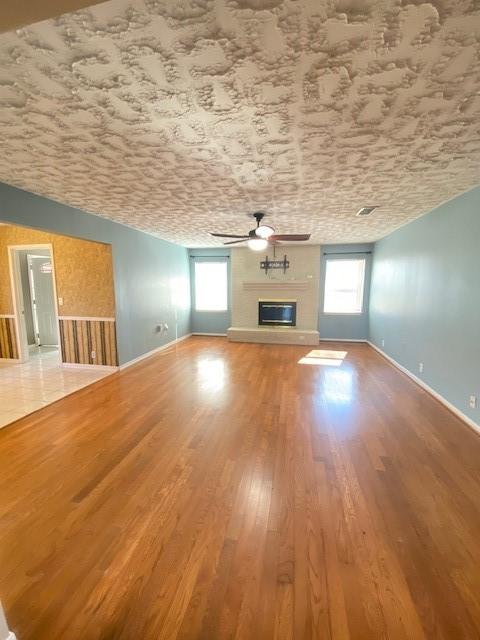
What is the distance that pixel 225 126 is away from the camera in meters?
1.79

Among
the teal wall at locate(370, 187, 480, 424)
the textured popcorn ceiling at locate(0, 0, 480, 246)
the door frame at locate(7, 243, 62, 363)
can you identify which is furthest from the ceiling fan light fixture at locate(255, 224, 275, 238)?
the door frame at locate(7, 243, 62, 363)

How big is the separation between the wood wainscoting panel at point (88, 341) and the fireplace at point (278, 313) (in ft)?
12.5

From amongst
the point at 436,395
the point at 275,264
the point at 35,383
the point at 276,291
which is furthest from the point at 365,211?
the point at 35,383

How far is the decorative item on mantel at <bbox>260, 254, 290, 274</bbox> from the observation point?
696cm

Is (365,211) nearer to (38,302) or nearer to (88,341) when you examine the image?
(88,341)

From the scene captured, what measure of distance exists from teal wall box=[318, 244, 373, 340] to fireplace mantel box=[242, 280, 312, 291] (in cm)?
53

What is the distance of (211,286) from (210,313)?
2.56 ft

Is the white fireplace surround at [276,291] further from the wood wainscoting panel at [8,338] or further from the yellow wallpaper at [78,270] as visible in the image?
the wood wainscoting panel at [8,338]

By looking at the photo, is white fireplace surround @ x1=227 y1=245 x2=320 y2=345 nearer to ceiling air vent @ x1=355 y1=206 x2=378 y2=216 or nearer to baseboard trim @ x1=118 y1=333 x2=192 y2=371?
baseboard trim @ x1=118 y1=333 x2=192 y2=371

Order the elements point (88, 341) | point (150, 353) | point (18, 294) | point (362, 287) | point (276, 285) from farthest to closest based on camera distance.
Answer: point (276, 285), point (362, 287), point (150, 353), point (18, 294), point (88, 341)

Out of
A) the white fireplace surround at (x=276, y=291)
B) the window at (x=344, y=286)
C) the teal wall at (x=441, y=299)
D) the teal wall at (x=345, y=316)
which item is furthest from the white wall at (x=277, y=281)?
the teal wall at (x=441, y=299)

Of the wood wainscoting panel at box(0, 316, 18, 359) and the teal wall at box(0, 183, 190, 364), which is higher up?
the teal wall at box(0, 183, 190, 364)

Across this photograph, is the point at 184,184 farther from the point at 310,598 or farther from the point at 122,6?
the point at 310,598

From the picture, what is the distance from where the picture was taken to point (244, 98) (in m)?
1.52
